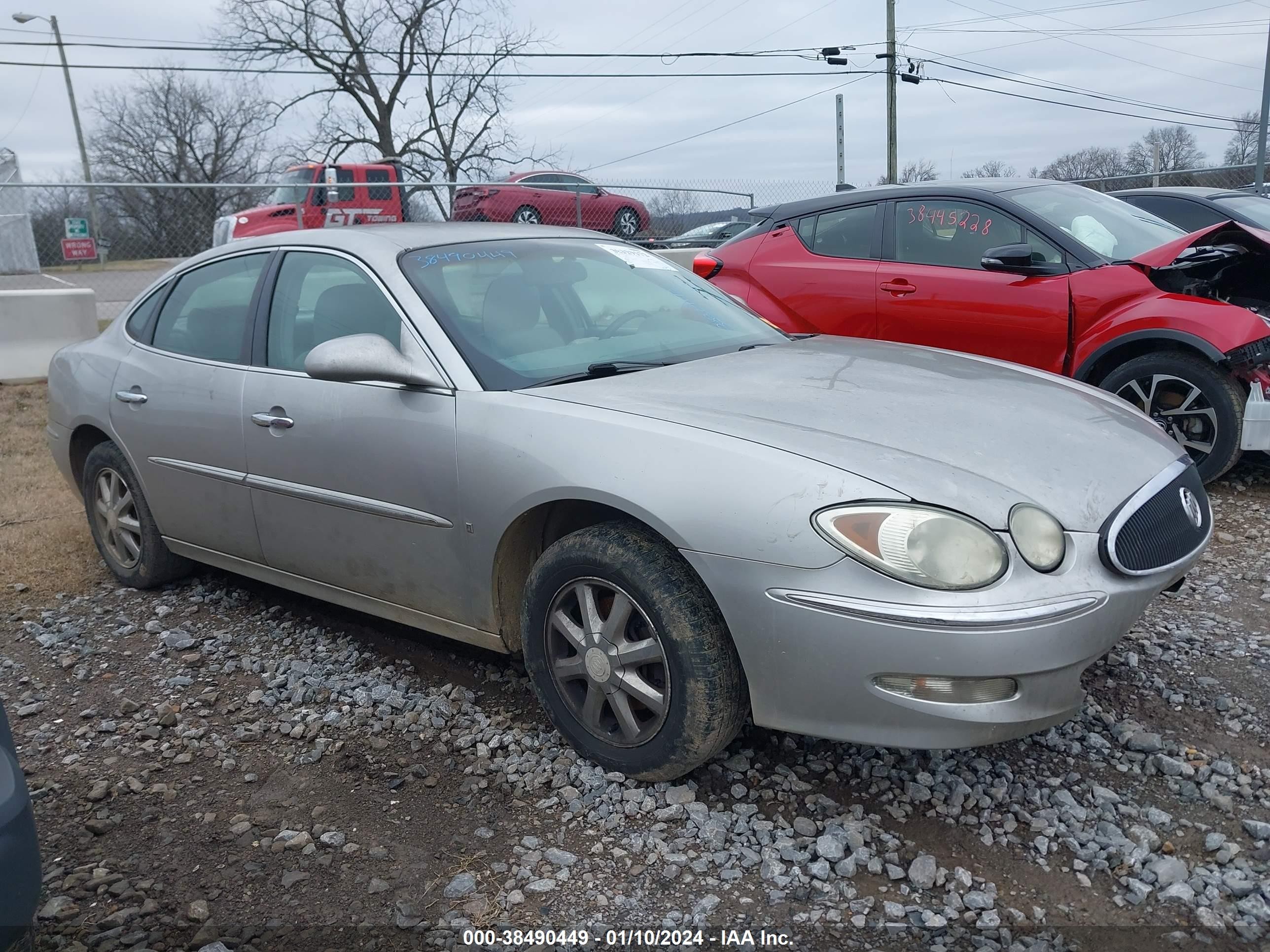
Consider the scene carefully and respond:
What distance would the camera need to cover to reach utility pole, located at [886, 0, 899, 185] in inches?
1067

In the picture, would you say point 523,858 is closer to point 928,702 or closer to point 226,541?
point 928,702

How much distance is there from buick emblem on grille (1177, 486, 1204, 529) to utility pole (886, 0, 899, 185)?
85.3 feet

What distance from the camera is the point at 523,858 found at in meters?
2.54

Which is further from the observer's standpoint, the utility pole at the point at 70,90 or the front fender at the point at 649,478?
the utility pole at the point at 70,90

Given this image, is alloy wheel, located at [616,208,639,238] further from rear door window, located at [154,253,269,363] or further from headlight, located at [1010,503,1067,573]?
headlight, located at [1010,503,1067,573]

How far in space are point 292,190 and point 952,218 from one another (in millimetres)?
15024

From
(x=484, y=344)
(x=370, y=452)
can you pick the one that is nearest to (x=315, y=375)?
(x=370, y=452)

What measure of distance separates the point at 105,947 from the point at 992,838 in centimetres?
212

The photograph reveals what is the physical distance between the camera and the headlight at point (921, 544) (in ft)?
7.48

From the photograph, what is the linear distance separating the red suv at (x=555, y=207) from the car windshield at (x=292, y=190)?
10.5ft

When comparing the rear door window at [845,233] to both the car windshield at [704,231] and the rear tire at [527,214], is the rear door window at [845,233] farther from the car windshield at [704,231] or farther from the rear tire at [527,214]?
the car windshield at [704,231]

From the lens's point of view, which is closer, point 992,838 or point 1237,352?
point 992,838

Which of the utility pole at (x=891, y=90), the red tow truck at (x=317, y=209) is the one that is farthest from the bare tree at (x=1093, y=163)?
the red tow truck at (x=317, y=209)

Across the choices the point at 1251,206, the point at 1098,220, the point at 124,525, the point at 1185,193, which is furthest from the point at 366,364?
the point at 1251,206
